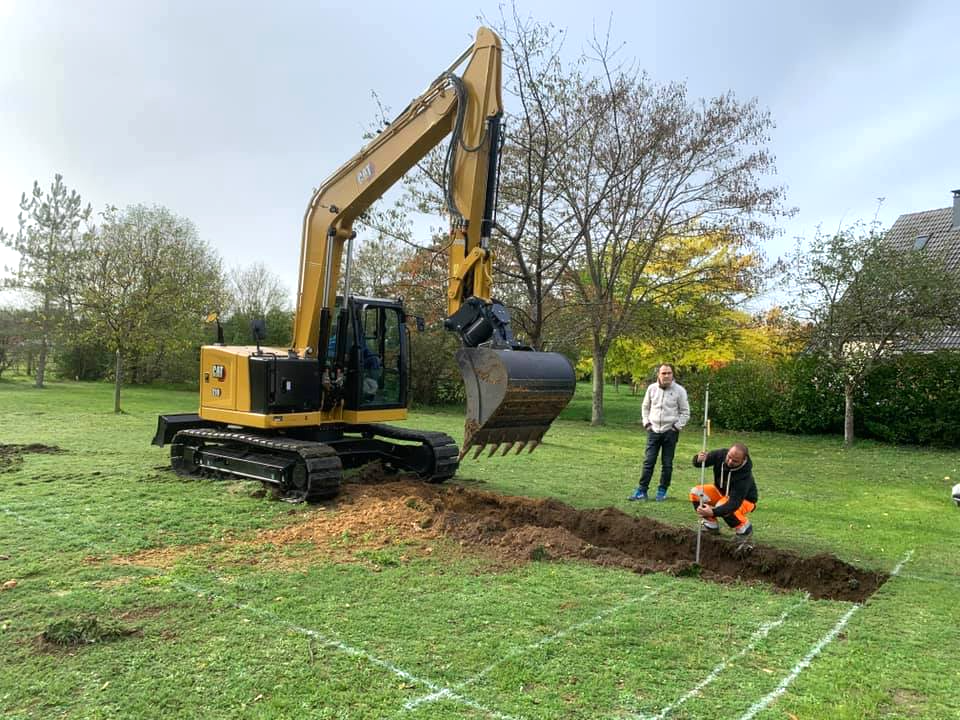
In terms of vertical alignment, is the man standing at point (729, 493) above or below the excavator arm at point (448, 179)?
below

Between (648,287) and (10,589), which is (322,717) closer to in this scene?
(10,589)

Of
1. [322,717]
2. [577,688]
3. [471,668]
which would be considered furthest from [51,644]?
[577,688]

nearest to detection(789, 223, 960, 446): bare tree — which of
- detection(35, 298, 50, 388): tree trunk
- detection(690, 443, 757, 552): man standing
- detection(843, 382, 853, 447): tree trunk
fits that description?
detection(843, 382, 853, 447): tree trunk

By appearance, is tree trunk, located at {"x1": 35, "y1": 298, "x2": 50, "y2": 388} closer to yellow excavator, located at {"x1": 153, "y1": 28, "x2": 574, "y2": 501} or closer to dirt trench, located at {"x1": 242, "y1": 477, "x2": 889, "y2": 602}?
yellow excavator, located at {"x1": 153, "y1": 28, "x2": 574, "y2": 501}

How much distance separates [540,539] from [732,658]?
249cm

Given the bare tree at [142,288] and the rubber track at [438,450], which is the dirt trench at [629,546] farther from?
the bare tree at [142,288]

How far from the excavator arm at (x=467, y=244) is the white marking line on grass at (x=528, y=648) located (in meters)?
2.07

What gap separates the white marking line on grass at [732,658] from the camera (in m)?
3.52

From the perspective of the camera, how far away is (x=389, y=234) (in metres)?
18.6

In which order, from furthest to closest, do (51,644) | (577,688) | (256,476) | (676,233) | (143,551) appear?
1. (676,233)
2. (256,476)
3. (143,551)
4. (51,644)
5. (577,688)

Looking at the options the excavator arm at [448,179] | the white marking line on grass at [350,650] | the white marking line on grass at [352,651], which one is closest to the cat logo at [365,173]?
the excavator arm at [448,179]

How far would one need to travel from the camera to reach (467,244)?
7.62 meters

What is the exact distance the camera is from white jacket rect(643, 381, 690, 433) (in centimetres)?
903

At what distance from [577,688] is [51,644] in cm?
295
